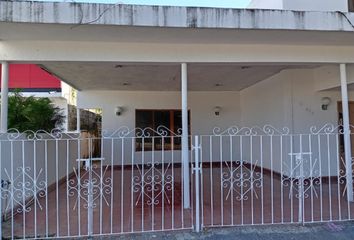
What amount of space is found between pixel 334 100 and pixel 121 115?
719 cm

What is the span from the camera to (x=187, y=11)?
5074 mm

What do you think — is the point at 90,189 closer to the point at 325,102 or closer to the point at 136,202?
the point at 136,202

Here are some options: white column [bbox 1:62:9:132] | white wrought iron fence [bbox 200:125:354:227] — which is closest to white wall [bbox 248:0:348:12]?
white wrought iron fence [bbox 200:125:354:227]

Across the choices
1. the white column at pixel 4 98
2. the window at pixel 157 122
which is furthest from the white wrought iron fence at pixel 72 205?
the window at pixel 157 122

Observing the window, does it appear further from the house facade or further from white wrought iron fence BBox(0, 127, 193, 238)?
white wrought iron fence BBox(0, 127, 193, 238)

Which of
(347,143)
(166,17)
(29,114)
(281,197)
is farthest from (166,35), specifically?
(347,143)

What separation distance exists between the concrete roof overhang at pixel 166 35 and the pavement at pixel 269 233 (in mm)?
3101

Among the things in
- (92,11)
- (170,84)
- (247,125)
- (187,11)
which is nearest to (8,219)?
(92,11)

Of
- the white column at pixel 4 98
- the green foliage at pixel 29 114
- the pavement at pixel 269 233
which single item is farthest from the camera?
the green foliage at pixel 29 114

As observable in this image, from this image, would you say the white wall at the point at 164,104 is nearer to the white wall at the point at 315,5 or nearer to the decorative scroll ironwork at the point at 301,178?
the decorative scroll ironwork at the point at 301,178

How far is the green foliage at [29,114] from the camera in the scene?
6207mm

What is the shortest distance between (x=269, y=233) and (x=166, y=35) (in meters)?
3.54

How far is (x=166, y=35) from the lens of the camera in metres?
5.55

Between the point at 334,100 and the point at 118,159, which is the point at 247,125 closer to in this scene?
the point at 334,100
